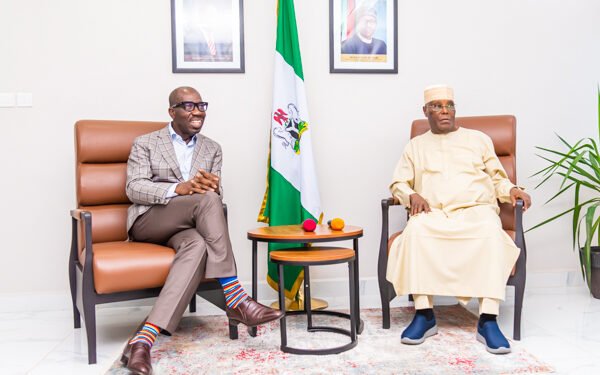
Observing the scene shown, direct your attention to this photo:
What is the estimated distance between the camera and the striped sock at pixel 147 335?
2.24 meters

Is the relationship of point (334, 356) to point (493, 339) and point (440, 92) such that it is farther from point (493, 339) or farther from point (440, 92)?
point (440, 92)

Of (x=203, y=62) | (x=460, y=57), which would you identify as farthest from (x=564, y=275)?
(x=203, y=62)

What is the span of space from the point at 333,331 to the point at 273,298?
82 centimetres

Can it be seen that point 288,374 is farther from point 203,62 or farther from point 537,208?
point 537,208

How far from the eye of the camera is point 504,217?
3.06 meters

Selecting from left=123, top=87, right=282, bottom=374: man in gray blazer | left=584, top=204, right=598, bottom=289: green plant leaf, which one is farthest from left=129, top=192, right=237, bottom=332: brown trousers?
left=584, top=204, right=598, bottom=289: green plant leaf

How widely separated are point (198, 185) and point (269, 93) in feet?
3.62

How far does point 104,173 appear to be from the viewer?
296 centimetres

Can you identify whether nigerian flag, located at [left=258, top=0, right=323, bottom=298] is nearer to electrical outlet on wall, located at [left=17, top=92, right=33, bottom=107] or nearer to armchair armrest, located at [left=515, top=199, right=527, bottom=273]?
armchair armrest, located at [left=515, top=199, right=527, bottom=273]

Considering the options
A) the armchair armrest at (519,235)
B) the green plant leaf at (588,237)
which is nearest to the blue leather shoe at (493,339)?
the armchair armrest at (519,235)

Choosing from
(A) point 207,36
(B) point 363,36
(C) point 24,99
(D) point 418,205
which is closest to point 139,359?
(D) point 418,205

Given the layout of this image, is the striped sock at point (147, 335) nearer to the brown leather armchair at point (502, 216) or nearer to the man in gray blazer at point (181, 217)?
the man in gray blazer at point (181, 217)

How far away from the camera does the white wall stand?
131 inches

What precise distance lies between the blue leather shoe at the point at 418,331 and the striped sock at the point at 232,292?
79 centimetres
